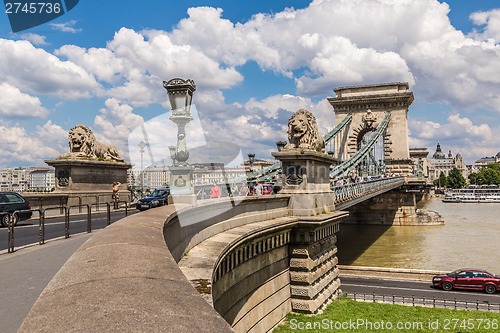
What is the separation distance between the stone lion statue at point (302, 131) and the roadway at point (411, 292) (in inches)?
310

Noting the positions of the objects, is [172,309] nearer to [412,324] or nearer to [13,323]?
[13,323]

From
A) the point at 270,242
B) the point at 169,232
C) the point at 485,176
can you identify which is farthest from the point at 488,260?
the point at 485,176

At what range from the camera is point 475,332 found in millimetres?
14406

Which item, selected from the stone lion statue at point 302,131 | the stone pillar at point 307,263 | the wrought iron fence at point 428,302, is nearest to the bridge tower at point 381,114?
the wrought iron fence at point 428,302

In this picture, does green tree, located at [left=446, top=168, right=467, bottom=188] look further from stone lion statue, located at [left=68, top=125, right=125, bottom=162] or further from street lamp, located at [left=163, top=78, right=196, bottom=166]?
street lamp, located at [left=163, top=78, right=196, bottom=166]

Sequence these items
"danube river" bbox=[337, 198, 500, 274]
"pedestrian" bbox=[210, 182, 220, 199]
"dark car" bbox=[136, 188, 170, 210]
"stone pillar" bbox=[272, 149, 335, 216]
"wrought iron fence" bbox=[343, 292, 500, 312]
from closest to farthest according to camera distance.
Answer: "pedestrian" bbox=[210, 182, 220, 199] < "stone pillar" bbox=[272, 149, 335, 216] < "wrought iron fence" bbox=[343, 292, 500, 312] < "dark car" bbox=[136, 188, 170, 210] < "danube river" bbox=[337, 198, 500, 274]

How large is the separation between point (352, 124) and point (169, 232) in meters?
53.7

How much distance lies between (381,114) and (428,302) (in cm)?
4138

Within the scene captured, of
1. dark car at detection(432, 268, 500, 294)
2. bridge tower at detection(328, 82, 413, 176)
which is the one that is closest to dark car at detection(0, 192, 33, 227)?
dark car at detection(432, 268, 500, 294)

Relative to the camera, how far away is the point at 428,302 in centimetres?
1870

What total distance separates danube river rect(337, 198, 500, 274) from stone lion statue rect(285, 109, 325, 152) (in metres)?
14.3

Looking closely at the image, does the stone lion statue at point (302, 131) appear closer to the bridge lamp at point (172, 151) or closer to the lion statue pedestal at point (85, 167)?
the bridge lamp at point (172, 151)

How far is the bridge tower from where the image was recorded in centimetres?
5584

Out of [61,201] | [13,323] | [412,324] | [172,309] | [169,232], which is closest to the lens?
[172,309]
